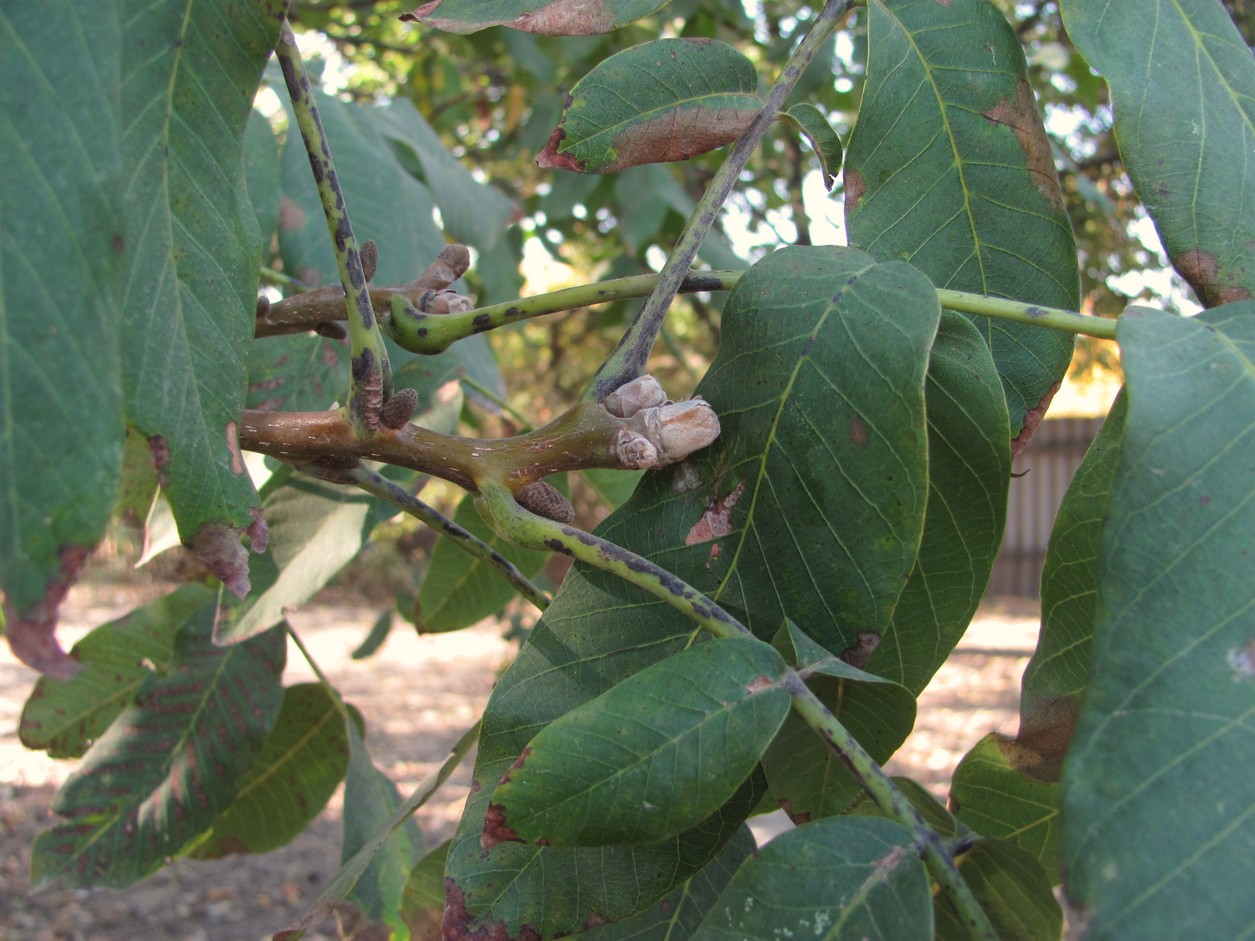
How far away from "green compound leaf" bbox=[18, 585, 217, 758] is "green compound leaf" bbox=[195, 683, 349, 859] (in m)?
0.13

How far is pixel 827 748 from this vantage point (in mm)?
545

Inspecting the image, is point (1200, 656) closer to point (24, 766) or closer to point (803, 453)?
point (803, 453)

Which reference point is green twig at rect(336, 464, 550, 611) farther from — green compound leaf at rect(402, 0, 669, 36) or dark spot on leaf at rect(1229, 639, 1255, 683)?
dark spot on leaf at rect(1229, 639, 1255, 683)

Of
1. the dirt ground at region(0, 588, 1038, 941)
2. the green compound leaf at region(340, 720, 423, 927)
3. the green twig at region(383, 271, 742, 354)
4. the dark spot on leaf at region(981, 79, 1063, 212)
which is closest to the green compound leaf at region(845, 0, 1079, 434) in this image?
the dark spot on leaf at region(981, 79, 1063, 212)

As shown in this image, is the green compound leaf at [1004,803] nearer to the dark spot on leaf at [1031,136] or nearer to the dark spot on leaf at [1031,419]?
the dark spot on leaf at [1031,419]

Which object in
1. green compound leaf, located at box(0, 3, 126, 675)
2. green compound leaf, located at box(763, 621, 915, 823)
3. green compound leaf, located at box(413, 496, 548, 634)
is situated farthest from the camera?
green compound leaf, located at box(413, 496, 548, 634)

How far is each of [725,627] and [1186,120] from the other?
387 millimetres

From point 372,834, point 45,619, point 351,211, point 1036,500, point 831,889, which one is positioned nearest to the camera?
point 45,619

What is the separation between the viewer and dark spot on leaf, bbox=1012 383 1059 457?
64cm

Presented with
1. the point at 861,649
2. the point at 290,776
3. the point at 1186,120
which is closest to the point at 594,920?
the point at 861,649

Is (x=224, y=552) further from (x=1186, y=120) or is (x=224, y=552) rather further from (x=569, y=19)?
(x=1186, y=120)

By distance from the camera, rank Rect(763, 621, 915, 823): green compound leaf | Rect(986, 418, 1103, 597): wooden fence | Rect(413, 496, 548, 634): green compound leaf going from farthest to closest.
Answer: Rect(986, 418, 1103, 597): wooden fence < Rect(413, 496, 548, 634): green compound leaf < Rect(763, 621, 915, 823): green compound leaf

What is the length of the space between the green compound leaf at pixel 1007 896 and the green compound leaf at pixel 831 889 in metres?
0.08

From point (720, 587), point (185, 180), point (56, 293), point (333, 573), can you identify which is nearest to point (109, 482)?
point (56, 293)
